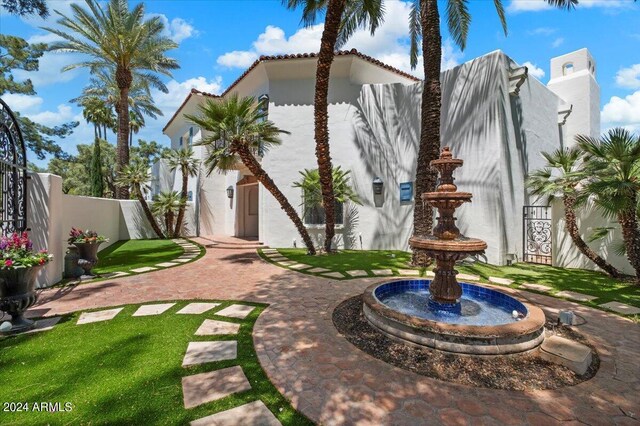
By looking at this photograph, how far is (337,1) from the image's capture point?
28.1 feet

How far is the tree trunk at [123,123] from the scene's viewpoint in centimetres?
1655

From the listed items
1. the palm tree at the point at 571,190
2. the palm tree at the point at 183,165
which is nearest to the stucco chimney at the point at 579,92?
the palm tree at the point at 571,190

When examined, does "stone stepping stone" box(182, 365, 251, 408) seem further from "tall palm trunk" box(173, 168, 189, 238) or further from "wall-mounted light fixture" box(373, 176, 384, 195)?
"tall palm trunk" box(173, 168, 189, 238)

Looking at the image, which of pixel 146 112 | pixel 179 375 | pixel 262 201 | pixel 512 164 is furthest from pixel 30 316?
pixel 146 112

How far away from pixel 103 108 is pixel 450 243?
112 ft

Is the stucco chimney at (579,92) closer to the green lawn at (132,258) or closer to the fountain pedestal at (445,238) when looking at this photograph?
the fountain pedestal at (445,238)

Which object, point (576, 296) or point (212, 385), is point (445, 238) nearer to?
point (212, 385)

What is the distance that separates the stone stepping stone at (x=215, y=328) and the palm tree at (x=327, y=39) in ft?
22.1

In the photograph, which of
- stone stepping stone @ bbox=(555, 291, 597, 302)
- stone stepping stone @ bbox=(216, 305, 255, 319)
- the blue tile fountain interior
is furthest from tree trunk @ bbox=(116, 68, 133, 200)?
stone stepping stone @ bbox=(555, 291, 597, 302)

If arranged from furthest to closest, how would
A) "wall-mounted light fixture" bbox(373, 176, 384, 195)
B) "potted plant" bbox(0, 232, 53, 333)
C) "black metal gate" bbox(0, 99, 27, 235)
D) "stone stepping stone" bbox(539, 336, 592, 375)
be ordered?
"wall-mounted light fixture" bbox(373, 176, 384, 195), "black metal gate" bbox(0, 99, 27, 235), "potted plant" bbox(0, 232, 53, 333), "stone stepping stone" bbox(539, 336, 592, 375)

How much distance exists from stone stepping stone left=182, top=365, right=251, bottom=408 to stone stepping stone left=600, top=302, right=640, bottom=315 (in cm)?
695

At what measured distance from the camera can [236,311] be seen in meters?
5.45

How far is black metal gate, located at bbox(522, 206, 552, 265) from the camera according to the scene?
34.0 feet

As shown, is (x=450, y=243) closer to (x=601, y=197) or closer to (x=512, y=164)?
(x=601, y=197)
